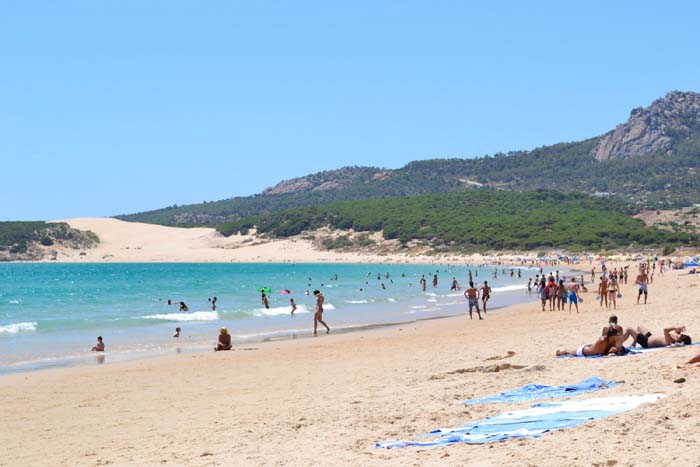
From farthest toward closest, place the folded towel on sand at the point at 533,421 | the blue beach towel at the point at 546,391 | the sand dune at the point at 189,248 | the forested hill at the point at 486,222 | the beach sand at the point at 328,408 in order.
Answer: the sand dune at the point at 189,248, the forested hill at the point at 486,222, the blue beach towel at the point at 546,391, the folded towel on sand at the point at 533,421, the beach sand at the point at 328,408

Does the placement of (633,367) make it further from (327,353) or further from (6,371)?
(6,371)

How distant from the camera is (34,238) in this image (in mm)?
163250

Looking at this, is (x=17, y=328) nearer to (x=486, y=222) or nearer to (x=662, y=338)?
(x=662, y=338)

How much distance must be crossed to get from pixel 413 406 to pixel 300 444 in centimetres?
214

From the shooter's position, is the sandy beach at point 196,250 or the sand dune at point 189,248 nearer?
the sandy beach at point 196,250

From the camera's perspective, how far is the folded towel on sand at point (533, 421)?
7781mm

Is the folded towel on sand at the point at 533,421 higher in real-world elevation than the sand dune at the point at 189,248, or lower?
lower

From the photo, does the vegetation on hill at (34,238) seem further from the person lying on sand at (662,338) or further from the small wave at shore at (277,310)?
the person lying on sand at (662,338)

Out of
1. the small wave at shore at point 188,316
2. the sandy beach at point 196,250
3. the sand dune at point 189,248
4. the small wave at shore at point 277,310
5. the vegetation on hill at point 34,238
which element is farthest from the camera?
the vegetation on hill at point 34,238

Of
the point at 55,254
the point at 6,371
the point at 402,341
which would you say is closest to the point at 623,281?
the point at 402,341

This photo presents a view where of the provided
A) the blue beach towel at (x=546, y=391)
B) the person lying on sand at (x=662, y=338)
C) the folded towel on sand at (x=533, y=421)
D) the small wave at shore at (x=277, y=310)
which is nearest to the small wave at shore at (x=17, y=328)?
the small wave at shore at (x=277, y=310)

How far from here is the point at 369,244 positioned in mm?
139875

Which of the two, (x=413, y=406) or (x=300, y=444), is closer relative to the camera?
(x=300, y=444)

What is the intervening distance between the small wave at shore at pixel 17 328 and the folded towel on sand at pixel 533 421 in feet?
79.9
